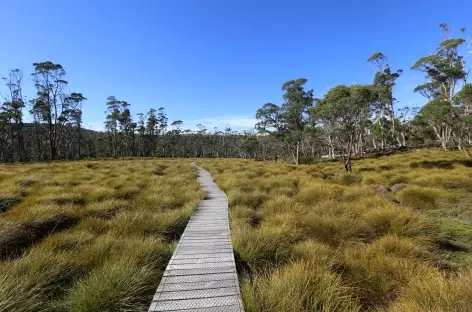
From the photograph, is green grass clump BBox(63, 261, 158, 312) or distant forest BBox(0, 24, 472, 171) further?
distant forest BBox(0, 24, 472, 171)

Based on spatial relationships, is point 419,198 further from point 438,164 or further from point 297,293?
point 438,164

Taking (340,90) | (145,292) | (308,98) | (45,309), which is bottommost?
(145,292)

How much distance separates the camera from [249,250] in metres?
4.68

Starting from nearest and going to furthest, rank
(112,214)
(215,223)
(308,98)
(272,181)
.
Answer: (215,223)
(112,214)
(272,181)
(308,98)

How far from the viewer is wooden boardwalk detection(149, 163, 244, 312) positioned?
3.04 m

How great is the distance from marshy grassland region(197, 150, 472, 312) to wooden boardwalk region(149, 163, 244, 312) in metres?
0.24

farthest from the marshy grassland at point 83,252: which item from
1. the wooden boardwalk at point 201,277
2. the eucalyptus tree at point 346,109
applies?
the eucalyptus tree at point 346,109

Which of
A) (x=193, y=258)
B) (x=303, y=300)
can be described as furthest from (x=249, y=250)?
(x=303, y=300)

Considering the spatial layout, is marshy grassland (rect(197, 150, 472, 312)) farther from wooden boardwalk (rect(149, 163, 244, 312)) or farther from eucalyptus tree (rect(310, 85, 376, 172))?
eucalyptus tree (rect(310, 85, 376, 172))

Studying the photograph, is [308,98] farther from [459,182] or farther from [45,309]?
[45,309]

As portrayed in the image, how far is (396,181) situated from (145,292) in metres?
13.2

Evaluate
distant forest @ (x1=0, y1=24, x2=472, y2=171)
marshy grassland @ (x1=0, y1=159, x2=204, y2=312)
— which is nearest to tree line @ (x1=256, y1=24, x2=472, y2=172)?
distant forest @ (x1=0, y1=24, x2=472, y2=171)

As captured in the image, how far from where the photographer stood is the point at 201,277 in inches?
146

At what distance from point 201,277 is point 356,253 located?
304 cm
